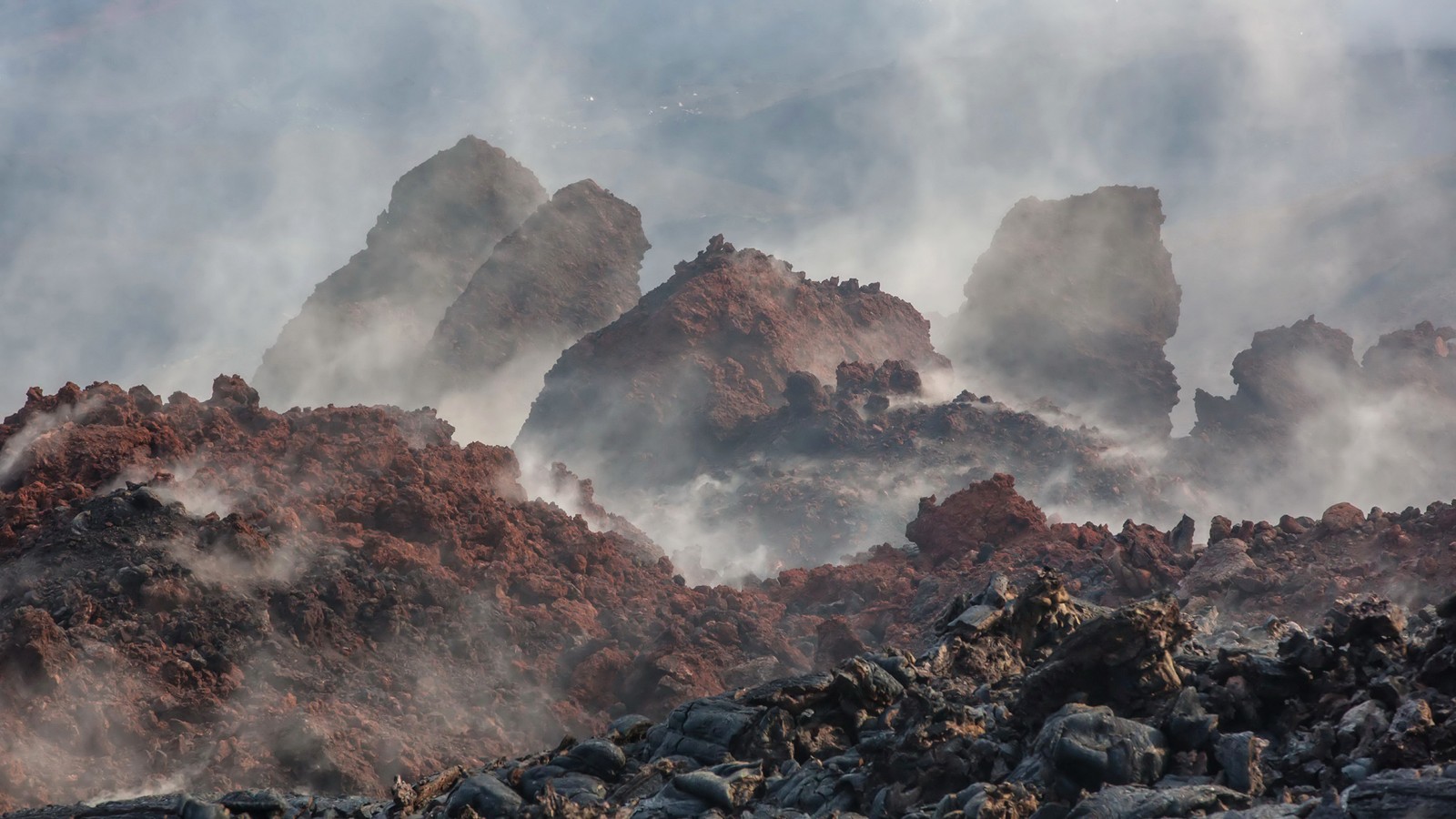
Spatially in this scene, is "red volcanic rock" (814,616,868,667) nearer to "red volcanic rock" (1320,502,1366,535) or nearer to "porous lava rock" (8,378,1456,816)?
"porous lava rock" (8,378,1456,816)

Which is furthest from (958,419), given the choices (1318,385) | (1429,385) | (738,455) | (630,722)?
(630,722)

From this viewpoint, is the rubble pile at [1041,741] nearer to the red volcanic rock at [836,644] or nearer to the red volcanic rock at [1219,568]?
the red volcanic rock at [1219,568]

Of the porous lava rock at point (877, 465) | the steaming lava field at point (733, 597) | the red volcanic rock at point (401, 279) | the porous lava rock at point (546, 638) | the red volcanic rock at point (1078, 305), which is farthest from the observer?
the red volcanic rock at point (401, 279)

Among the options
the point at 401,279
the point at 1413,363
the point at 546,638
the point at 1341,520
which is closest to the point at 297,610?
the point at 546,638

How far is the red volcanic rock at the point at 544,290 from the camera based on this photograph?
12050 cm

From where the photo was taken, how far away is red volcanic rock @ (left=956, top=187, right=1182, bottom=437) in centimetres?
11331

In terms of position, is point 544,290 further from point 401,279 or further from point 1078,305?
point 1078,305

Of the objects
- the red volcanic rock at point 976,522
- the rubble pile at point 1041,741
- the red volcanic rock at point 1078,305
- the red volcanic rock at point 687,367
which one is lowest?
the rubble pile at point 1041,741

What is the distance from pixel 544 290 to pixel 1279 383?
65.7m

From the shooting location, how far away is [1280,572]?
41.3m

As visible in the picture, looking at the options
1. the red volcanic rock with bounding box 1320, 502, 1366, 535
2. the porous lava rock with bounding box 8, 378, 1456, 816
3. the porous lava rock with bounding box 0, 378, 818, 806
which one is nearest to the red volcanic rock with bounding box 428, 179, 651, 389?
the porous lava rock with bounding box 8, 378, 1456, 816

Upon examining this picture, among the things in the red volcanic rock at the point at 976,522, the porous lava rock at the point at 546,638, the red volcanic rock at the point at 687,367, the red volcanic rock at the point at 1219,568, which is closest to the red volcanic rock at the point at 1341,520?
the porous lava rock at the point at 546,638

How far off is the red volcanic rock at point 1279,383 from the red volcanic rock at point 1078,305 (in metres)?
7.98

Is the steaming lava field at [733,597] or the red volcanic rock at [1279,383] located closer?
the steaming lava field at [733,597]
